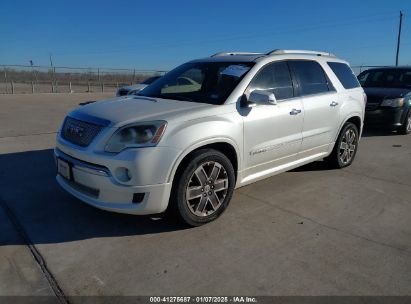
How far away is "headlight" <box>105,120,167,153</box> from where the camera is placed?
350cm

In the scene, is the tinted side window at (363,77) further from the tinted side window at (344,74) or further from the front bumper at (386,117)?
the tinted side window at (344,74)

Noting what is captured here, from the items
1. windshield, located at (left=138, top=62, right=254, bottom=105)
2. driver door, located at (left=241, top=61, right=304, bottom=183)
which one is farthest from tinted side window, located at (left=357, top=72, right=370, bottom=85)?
windshield, located at (left=138, top=62, right=254, bottom=105)

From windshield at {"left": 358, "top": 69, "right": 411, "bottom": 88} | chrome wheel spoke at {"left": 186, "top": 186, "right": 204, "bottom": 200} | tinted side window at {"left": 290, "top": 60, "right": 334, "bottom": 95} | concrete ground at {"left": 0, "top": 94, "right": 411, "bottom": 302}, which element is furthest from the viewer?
windshield at {"left": 358, "top": 69, "right": 411, "bottom": 88}

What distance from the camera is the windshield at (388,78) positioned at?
9938 mm

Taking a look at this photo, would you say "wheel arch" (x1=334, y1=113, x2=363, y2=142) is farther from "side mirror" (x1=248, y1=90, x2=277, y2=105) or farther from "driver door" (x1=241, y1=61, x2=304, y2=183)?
"side mirror" (x1=248, y1=90, x2=277, y2=105)

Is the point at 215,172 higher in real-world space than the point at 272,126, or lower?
lower

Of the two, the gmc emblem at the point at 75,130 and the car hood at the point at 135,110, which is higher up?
the car hood at the point at 135,110

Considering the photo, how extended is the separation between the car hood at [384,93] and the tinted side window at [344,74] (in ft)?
11.2

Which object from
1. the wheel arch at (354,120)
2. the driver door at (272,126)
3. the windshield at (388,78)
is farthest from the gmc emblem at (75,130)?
the windshield at (388,78)

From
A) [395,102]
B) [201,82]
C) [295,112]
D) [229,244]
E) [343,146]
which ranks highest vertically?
[201,82]

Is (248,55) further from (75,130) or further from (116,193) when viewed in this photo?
(116,193)

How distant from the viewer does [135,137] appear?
354cm

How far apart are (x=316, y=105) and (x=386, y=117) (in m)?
4.88

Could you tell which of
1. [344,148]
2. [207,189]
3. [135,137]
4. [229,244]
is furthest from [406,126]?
[135,137]
